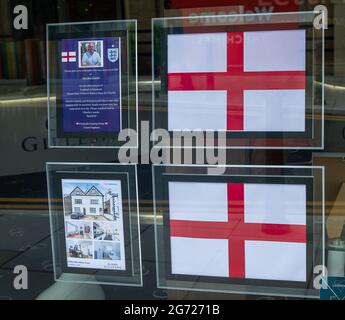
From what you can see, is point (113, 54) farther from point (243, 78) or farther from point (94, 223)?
point (94, 223)

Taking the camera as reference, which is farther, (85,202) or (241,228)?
(85,202)

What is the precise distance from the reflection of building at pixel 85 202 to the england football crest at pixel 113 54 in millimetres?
499

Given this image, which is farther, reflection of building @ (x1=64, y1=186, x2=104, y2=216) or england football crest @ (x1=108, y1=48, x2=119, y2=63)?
reflection of building @ (x1=64, y1=186, x2=104, y2=216)

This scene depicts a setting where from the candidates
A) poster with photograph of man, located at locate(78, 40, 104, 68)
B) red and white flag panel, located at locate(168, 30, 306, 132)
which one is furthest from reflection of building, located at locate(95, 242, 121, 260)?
poster with photograph of man, located at locate(78, 40, 104, 68)

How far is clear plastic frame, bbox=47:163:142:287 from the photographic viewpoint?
2184 mm

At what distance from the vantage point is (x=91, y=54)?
213cm

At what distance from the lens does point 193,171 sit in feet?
6.87

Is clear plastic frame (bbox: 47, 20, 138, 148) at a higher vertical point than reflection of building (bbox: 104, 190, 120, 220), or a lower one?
higher

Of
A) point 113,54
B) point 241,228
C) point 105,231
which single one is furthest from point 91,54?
point 241,228

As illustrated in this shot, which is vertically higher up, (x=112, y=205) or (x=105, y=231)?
(x=112, y=205)

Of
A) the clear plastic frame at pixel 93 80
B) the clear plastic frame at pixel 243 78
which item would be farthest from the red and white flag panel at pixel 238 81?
the clear plastic frame at pixel 93 80

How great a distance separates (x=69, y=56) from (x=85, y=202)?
0.57m

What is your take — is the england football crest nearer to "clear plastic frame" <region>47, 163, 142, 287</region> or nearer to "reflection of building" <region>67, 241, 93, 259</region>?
"clear plastic frame" <region>47, 163, 142, 287</region>

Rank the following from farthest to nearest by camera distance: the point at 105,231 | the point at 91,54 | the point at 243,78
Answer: the point at 105,231 < the point at 91,54 < the point at 243,78
